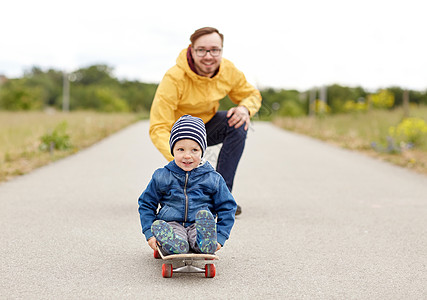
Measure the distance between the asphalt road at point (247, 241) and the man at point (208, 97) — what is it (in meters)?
0.75

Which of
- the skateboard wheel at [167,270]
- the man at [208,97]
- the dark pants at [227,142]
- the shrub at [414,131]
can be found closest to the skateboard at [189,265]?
the skateboard wheel at [167,270]

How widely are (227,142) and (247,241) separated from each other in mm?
1090

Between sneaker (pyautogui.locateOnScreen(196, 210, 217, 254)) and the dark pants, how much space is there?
187 cm

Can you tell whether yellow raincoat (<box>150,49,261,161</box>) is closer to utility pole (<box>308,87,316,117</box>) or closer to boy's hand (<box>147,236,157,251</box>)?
boy's hand (<box>147,236,157,251</box>)

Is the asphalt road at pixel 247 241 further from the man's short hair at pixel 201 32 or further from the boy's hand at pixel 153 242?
the man's short hair at pixel 201 32

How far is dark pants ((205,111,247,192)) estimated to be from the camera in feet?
16.7

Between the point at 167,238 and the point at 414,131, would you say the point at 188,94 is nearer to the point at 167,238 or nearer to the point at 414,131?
the point at 167,238

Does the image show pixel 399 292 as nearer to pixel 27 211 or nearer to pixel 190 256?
pixel 190 256

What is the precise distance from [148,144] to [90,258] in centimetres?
1088

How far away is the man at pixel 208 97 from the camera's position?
14.6 feet

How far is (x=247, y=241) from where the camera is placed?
4379 millimetres

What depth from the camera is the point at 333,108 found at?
9750 cm

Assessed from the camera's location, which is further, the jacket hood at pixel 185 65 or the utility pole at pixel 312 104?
the utility pole at pixel 312 104

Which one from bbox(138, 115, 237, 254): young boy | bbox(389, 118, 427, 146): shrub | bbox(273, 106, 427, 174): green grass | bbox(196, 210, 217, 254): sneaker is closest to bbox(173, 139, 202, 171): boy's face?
bbox(138, 115, 237, 254): young boy
